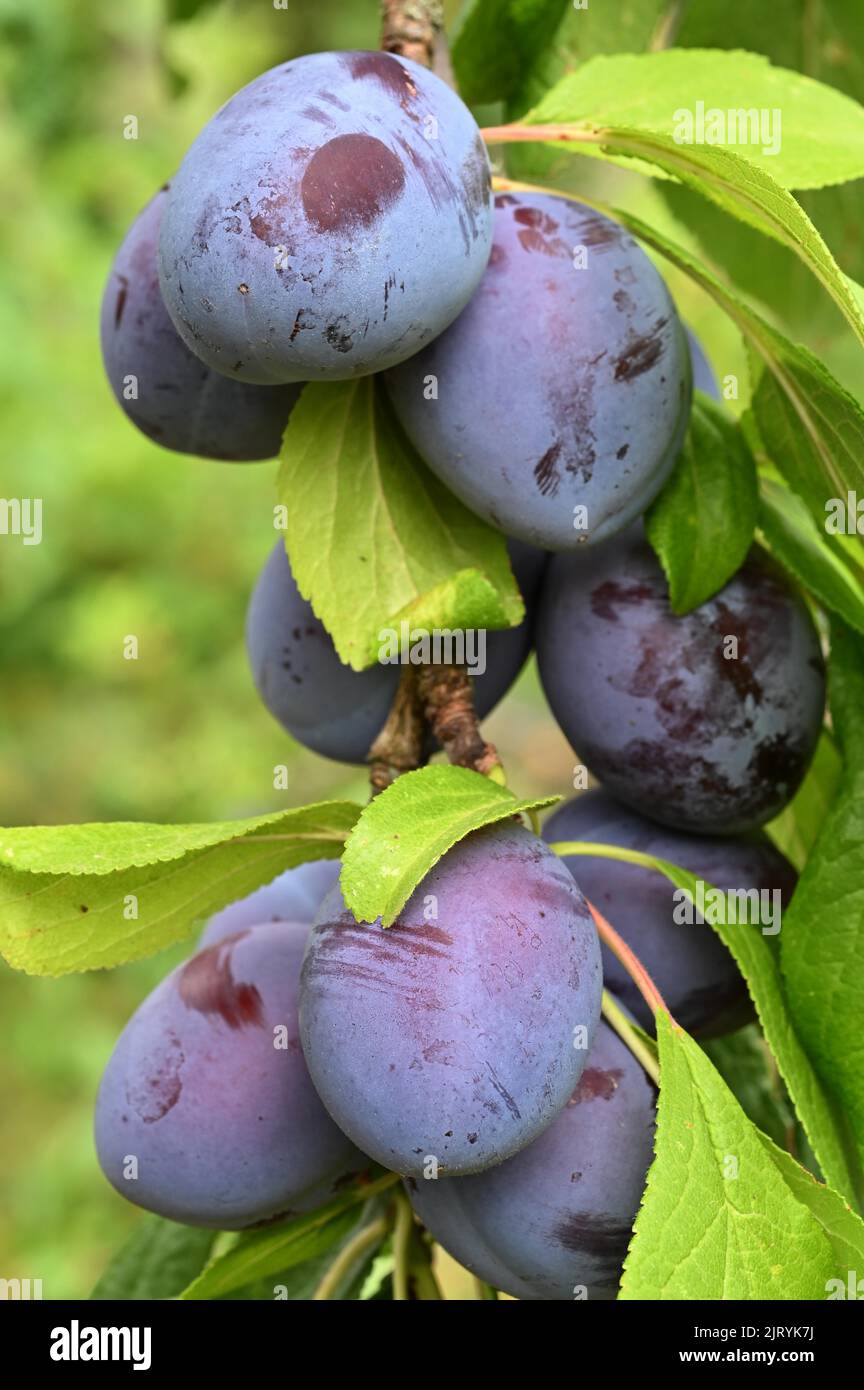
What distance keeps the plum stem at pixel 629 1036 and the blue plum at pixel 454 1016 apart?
81 millimetres

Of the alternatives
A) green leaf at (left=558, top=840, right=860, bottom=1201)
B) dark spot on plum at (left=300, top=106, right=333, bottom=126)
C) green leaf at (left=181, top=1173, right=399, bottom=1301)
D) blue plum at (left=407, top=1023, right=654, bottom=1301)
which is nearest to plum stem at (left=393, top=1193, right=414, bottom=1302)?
green leaf at (left=181, top=1173, right=399, bottom=1301)

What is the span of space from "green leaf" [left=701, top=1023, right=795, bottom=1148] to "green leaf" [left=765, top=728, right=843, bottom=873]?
12cm

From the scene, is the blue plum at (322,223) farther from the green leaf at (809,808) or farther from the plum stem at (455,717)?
the green leaf at (809,808)

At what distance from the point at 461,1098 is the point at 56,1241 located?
91.7 inches

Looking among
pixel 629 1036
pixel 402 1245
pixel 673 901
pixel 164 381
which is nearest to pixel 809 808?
pixel 673 901

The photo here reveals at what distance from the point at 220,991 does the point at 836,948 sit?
0.31 m

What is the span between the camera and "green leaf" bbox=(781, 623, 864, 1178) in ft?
2.16

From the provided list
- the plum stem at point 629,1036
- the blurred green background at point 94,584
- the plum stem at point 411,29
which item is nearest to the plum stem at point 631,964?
the plum stem at point 629,1036

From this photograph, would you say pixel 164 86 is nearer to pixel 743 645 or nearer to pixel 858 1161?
pixel 743 645

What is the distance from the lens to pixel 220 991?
72 cm

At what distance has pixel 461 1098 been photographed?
560mm

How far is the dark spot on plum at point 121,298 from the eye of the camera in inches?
29.6

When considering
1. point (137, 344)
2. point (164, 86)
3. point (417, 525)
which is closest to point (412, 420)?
point (417, 525)

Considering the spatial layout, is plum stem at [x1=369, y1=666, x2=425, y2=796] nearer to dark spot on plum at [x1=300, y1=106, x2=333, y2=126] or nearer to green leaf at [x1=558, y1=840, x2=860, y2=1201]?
green leaf at [x1=558, y1=840, x2=860, y2=1201]
